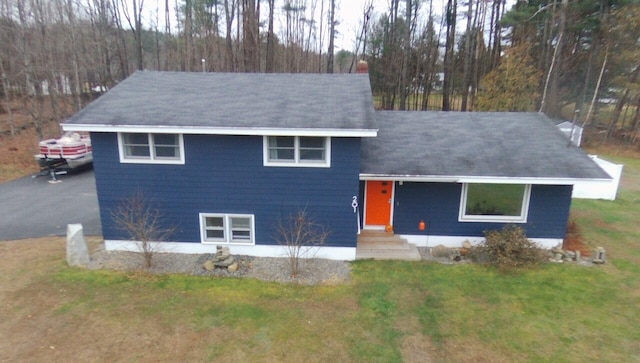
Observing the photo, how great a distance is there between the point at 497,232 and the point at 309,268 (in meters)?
5.53

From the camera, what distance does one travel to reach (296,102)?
10.6 meters

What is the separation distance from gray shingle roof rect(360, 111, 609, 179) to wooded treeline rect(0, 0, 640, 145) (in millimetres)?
11770

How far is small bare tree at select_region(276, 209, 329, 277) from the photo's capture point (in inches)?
389

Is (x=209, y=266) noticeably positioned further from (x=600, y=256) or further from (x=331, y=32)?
(x=331, y=32)

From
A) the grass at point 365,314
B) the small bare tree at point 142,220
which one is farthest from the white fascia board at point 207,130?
the grass at point 365,314

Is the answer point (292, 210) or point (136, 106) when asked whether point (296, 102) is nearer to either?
point (292, 210)

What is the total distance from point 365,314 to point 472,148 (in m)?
6.51

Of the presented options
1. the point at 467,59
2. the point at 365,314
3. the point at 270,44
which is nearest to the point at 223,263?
the point at 365,314

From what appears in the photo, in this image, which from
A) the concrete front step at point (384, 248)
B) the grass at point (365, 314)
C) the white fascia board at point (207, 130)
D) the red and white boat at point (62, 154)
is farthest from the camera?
the red and white boat at point (62, 154)

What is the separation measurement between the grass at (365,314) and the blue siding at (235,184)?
1712 millimetres

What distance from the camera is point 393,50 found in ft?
111

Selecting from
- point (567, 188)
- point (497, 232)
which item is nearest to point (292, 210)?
point (497, 232)

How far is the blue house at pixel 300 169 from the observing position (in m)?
9.52

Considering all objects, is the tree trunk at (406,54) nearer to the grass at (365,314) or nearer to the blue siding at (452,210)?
the blue siding at (452,210)
